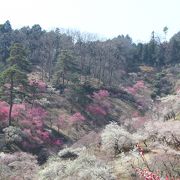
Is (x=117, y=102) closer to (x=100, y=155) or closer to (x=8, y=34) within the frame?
(x=8, y=34)

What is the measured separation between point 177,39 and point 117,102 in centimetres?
4750

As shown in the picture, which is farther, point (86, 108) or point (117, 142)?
point (86, 108)

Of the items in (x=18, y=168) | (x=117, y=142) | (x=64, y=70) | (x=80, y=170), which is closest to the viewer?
(x=80, y=170)

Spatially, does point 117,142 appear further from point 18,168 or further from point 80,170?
point 80,170

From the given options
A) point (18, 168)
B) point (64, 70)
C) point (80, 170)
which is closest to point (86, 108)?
point (64, 70)

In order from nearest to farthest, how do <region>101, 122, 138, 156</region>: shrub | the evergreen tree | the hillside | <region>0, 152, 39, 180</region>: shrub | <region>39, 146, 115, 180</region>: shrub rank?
<region>39, 146, 115, 180</region>: shrub, <region>0, 152, 39, 180</region>: shrub, the hillside, <region>101, 122, 138, 156</region>: shrub, the evergreen tree

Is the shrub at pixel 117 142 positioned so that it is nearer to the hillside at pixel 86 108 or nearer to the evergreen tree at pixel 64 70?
the hillside at pixel 86 108

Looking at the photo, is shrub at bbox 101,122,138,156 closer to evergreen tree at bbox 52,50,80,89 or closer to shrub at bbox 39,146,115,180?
shrub at bbox 39,146,115,180

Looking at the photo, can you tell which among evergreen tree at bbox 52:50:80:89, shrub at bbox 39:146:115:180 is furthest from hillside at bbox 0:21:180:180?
evergreen tree at bbox 52:50:80:89

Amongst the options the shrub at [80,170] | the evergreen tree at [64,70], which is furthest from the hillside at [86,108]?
the evergreen tree at [64,70]

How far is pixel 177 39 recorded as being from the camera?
13100cm

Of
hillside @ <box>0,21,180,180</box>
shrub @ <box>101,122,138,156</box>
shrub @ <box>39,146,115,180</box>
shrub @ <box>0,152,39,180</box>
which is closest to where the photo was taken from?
shrub @ <box>39,146,115,180</box>

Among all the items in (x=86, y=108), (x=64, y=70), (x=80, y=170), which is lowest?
(x=80, y=170)

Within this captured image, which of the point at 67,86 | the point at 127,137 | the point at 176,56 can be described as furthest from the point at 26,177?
the point at 176,56
